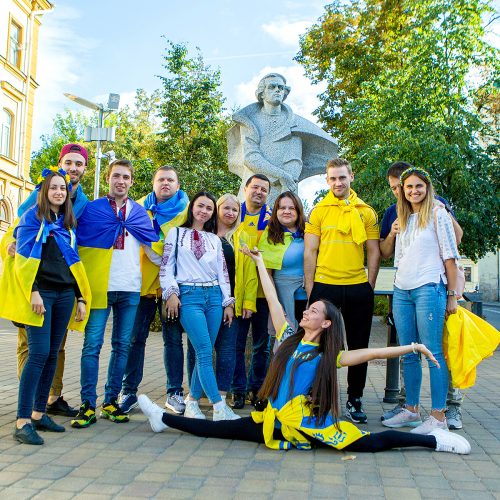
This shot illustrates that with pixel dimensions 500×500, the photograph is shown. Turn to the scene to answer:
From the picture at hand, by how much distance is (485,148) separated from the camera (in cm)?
1750

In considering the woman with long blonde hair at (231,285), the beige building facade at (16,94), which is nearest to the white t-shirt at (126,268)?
the woman with long blonde hair at (231,285)

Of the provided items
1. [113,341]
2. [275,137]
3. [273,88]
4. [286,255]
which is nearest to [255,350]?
[286,255]

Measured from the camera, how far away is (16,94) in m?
27.9

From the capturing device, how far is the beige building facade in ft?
88.4

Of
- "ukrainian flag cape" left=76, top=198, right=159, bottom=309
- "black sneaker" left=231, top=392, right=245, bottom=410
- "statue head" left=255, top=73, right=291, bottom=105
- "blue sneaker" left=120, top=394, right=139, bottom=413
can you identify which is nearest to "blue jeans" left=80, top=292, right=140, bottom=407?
"ukrainian flag cape" left=76, top=198, right=159, bottom=309

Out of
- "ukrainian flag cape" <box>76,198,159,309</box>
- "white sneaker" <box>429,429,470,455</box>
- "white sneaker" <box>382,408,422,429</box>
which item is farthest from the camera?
"white sneaker" <box>382,408,422,429</box>

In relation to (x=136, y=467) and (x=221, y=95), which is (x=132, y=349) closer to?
(x=136, y=467)

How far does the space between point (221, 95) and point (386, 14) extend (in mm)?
7644

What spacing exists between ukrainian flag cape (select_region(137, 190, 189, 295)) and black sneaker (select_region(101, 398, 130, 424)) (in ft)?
3.06

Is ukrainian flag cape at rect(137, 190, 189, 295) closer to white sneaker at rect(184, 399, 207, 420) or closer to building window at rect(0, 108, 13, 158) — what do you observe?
white sneaker at rect(184, 399, 207, 420)

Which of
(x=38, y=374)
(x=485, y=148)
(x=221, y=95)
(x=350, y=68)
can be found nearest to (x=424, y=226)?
(x=38, y=374)

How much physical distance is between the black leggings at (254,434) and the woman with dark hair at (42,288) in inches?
35.6

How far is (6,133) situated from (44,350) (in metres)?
25.9

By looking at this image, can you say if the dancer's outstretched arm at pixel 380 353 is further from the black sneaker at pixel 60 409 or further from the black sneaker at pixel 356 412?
the black sneaker at pixel 60 409
